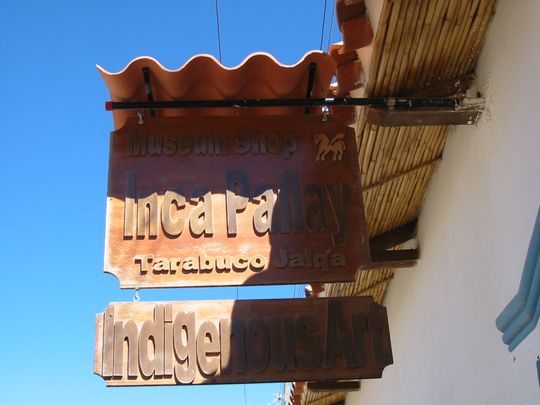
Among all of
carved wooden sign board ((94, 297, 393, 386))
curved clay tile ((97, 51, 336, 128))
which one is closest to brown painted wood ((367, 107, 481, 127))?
curved clay tile ((97, 51, 336, 128))

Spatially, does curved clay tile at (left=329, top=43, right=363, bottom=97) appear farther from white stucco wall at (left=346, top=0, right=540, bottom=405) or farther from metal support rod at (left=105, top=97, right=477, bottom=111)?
white stucco wall at (left=346, top=0, right=540, bottom=405)

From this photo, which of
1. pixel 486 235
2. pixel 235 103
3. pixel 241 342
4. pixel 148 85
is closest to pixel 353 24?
pixel 235 103

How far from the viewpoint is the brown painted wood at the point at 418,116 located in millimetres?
3969

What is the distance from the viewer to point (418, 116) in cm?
399

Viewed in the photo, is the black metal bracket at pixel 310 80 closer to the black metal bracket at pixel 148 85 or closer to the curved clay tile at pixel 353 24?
the curved clay tile at pixel 353 24

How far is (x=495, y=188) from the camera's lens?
3.93 meters

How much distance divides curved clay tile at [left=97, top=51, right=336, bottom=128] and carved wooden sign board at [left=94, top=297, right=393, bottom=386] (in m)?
1.26

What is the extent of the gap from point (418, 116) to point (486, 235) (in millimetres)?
864

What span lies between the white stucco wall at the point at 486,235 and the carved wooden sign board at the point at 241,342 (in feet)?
3.10

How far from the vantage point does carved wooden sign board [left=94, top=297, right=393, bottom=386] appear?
3.22m

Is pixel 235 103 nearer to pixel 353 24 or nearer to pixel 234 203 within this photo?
pixel 234 203

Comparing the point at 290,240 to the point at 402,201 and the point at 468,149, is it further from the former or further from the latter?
the point at 402,201

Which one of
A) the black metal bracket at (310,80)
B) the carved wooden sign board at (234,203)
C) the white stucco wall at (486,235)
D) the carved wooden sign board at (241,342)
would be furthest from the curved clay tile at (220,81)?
the carved wooden sign board at (241,342)

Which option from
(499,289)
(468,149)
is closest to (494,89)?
(468,149)
